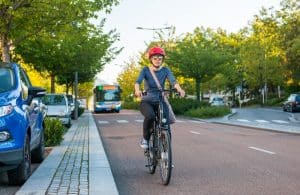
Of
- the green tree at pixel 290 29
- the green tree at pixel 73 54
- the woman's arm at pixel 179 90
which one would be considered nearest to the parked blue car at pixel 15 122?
the woman's arm at pixel 179 90

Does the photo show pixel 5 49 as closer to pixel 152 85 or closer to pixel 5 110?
pixel 152 85

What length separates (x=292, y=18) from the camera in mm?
56562

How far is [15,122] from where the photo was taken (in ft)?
24.1

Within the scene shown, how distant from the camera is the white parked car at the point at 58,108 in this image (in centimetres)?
2454

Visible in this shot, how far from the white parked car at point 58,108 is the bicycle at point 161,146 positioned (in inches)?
618

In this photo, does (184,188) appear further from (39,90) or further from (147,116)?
(39,90)

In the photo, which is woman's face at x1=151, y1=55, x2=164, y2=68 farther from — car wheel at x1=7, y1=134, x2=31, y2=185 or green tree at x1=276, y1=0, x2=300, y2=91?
green tree at x1=276, y1=0, x2=300, y2=91

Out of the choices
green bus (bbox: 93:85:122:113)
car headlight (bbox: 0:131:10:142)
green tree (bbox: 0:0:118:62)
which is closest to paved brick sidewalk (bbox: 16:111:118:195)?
car headlight (bbox: 0:131:10:142)

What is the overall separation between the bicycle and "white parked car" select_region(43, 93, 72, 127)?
1571 centimetres

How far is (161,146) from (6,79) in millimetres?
2415

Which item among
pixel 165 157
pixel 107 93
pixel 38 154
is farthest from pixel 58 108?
pixel 107 93

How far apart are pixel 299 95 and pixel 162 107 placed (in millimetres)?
42336

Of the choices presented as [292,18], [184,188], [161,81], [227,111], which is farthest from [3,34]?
[292,18]

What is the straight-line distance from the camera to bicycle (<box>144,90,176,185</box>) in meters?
7.77
